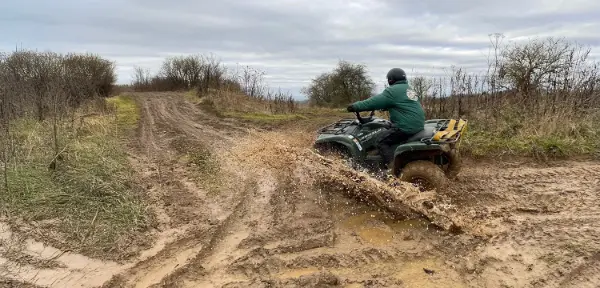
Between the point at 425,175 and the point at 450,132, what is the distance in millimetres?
683

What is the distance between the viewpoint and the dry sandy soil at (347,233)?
13.5 feet

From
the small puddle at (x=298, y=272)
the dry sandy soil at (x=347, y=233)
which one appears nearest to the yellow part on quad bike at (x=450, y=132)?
the dry sandy soil at (x=347, y=233)

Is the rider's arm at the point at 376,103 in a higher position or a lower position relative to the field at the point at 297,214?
higher

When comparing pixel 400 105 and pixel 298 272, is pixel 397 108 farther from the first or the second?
pixel 298 272

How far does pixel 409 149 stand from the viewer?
224 inches

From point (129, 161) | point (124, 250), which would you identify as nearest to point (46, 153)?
point (129, 161)

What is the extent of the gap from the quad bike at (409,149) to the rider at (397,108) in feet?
0.32

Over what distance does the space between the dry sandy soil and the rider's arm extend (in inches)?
32.7

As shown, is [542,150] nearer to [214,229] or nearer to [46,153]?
[214,229]

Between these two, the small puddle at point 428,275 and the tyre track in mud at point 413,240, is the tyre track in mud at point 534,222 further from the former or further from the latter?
the small puddle at point 428,275

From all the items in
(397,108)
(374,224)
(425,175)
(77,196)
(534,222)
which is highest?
(397,108)

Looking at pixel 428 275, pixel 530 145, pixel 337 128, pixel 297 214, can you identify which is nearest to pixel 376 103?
pixel 337 128

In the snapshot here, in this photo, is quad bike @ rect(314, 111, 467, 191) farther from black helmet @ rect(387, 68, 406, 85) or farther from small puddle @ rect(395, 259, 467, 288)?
small puddle @ rect(395, 259, 467, 288)

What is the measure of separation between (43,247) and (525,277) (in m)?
4.76
